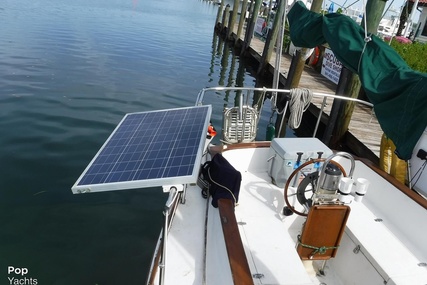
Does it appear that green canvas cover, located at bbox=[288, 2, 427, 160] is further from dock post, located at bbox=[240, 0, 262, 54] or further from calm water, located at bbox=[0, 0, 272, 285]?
dock post, located at bbox=[240, 0, 262, 54]


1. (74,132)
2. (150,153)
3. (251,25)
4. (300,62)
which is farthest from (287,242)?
(251,25)

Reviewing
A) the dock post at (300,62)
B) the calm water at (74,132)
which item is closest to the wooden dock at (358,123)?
the dock post at (300,62)

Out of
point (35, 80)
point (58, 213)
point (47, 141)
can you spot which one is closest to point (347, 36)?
point (58, 213)

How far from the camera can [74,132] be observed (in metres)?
8.34

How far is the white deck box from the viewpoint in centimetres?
418

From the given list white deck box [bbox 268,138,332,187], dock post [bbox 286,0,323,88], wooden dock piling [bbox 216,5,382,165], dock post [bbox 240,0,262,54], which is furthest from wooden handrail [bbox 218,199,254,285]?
dock post [bbox 240,0,262,54]

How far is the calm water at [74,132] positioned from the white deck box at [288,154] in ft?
7.58

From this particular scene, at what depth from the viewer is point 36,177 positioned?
21.1ft

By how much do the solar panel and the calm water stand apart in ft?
6.84

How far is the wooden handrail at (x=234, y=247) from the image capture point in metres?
2.45

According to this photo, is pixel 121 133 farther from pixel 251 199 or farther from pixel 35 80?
pixel 35 80

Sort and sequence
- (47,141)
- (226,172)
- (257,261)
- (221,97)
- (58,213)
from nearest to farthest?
1. (257,261)
2. (226,172)
3. (58,213)
4. (47,141)
5. (221,97)

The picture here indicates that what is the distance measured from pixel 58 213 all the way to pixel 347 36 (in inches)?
204

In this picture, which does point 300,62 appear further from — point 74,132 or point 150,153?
point 150,153
